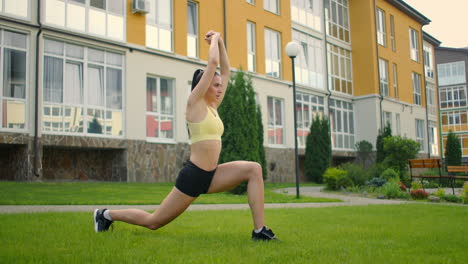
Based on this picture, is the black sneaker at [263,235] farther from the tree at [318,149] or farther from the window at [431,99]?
the window at [431,99]

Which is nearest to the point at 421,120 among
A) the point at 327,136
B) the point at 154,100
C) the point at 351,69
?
the point at 351,69

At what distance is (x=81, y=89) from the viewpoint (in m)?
14.6

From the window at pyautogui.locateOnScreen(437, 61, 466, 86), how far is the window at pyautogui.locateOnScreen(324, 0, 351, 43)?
27.7 m

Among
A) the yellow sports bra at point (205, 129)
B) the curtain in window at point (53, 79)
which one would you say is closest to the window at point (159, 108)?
the curtain in window at point (53, 79)

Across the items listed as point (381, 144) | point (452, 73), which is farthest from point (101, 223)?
point (452, 73)

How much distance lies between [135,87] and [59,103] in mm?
2915

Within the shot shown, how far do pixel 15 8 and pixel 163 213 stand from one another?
1178 centimetres

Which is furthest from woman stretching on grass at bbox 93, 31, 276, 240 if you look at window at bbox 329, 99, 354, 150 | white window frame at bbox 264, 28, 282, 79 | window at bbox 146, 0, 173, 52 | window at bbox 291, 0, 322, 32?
window at bbox 329, 99, 354, 150

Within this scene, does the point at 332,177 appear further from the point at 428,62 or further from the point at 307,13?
the point at 428,62

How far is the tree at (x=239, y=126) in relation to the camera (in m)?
12.1

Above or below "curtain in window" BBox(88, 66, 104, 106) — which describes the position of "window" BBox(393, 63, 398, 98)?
above

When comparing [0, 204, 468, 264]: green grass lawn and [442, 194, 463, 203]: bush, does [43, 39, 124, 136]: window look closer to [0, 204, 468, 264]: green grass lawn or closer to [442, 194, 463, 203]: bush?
[0, 204, 468, 264]: green grass lawn

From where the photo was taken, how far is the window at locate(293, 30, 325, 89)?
24656 mm

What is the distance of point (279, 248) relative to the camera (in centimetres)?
356
